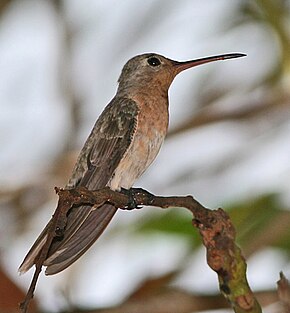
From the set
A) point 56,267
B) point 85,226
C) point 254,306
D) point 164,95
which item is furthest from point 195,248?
point 254,306

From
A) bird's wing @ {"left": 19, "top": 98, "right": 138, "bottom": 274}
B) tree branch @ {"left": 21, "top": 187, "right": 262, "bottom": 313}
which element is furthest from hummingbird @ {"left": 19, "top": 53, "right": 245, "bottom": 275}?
tree branch @ {"left": 21, "top": 187, "right": 262, "bottom": 313}

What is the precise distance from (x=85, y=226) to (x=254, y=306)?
0.97 m

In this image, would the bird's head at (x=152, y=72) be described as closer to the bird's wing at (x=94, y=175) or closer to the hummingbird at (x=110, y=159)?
the hummingbird at (x=110, y=159)

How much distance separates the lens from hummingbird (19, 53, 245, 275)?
2588 mm

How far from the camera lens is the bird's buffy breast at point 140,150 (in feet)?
9.50

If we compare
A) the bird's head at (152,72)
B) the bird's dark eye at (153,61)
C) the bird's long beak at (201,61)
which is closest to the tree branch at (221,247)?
the bird's long beak at (201,61)

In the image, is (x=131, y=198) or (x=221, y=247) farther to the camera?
(x=131, y=198)

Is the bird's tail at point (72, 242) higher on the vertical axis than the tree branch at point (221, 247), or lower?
higher

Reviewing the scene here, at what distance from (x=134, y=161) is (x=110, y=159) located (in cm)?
11

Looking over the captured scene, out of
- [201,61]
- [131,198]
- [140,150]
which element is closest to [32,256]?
[131,198]

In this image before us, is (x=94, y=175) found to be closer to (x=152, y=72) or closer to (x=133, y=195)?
(x=133, y=195)

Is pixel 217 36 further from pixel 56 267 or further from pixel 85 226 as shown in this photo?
pixel 56 267

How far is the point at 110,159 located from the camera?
2.84m

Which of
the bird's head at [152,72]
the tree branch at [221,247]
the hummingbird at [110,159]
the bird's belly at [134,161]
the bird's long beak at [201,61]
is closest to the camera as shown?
the tree branch at [221,247]
